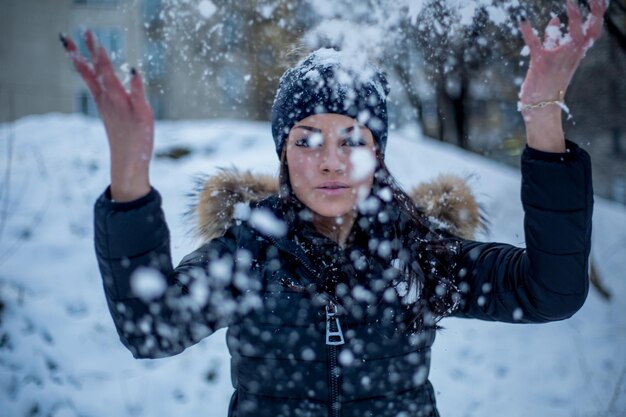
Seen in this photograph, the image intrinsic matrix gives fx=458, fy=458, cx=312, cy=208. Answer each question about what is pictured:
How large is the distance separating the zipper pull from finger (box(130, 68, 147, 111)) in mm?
888

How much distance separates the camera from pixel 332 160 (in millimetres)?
1587

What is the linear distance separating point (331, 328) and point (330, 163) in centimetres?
56

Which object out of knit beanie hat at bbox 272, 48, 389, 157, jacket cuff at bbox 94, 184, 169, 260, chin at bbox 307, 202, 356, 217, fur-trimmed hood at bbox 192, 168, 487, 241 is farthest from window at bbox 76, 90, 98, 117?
jacket cuff at bbox 94, 184, 169, 260

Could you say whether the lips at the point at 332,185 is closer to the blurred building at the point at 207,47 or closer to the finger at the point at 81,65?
the finger at the point at 81,65

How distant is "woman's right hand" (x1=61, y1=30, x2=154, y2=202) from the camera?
112 centimetres

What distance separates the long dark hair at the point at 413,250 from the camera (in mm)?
1672

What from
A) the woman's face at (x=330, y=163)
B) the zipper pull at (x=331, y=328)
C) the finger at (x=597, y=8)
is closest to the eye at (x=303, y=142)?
the woman's face at (x=330, y=163)

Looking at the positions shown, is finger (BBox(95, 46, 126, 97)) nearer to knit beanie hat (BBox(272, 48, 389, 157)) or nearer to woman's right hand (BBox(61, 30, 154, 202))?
woman's right hand (BBox(61, 30, 154, 202))

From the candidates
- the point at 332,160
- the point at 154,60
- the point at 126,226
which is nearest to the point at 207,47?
the point at 154,60

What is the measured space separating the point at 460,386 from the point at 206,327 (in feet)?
10.5

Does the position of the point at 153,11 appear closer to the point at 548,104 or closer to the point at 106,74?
the point at 106,74

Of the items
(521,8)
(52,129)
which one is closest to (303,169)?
(521,8)

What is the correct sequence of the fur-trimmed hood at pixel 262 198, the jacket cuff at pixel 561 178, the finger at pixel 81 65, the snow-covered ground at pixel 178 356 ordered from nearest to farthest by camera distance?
the finger at pixel 81 65 < the jacket cuff at pixel 561 178 < the fur-trimmed hood at pixel 262 198 < the snow-covered ground at pixel 178 356

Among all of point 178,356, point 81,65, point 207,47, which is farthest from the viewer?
point 178,356
